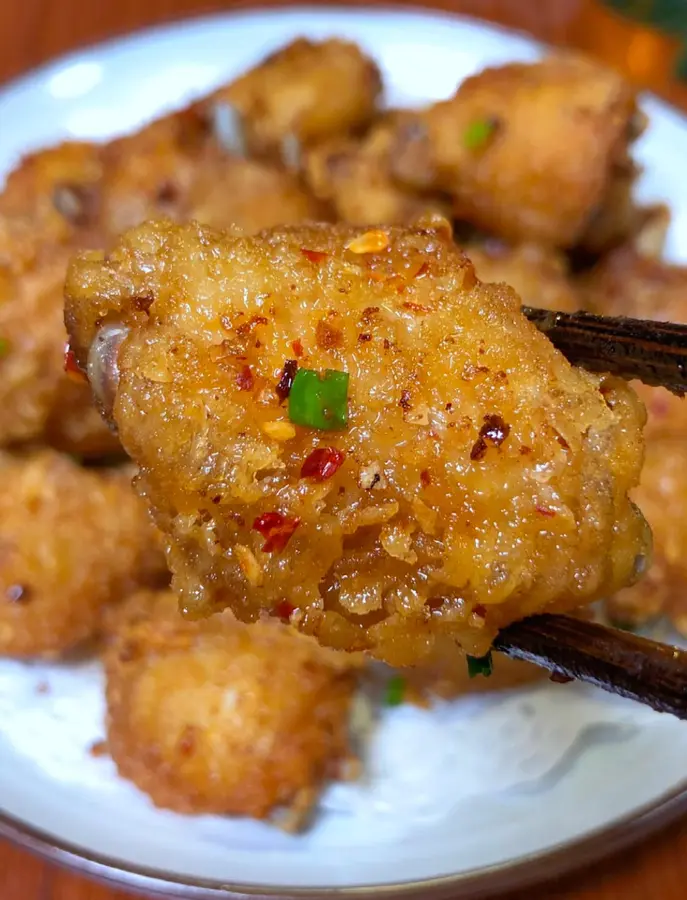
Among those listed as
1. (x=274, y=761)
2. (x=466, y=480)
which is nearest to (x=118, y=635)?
(x=274, y=761)

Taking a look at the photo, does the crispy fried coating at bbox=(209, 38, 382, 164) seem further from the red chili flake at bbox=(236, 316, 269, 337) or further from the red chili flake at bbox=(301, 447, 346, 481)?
the red chili flake at bbox=(301, 447, 346, 481)

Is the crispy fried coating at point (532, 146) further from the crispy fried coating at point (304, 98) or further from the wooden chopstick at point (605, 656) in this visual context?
the wooden chopstick at point (605, 656)

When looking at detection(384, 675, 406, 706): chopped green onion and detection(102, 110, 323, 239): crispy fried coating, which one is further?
detection(102, 110, 323, 239): crispy fried coating

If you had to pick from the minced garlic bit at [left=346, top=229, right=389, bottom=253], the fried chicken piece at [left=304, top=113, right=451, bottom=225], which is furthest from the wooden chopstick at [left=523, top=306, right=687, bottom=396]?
the fried chicken piece at [left=304, top=113, right=451, bottom=225]

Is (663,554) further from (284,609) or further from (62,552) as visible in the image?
(62,552)

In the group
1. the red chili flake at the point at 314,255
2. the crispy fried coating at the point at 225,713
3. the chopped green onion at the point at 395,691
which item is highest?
the red chili flake at the point at 314,255

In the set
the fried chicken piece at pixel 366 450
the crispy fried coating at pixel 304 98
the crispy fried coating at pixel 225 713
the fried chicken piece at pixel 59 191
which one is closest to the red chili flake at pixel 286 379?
the fried chicken piece at pixel 366 450

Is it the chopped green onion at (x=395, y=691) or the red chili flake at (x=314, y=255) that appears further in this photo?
the chopped green onion at (x=395, y=691)

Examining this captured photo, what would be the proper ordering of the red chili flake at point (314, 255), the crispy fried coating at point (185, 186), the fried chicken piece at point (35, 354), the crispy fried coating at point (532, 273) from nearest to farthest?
the red chili flake at point (314, 255)
the fried chicken piece at point (35, 354)
the crispy fried coating at point (532, 273)
the crispy fried coating at point (185, 186)
